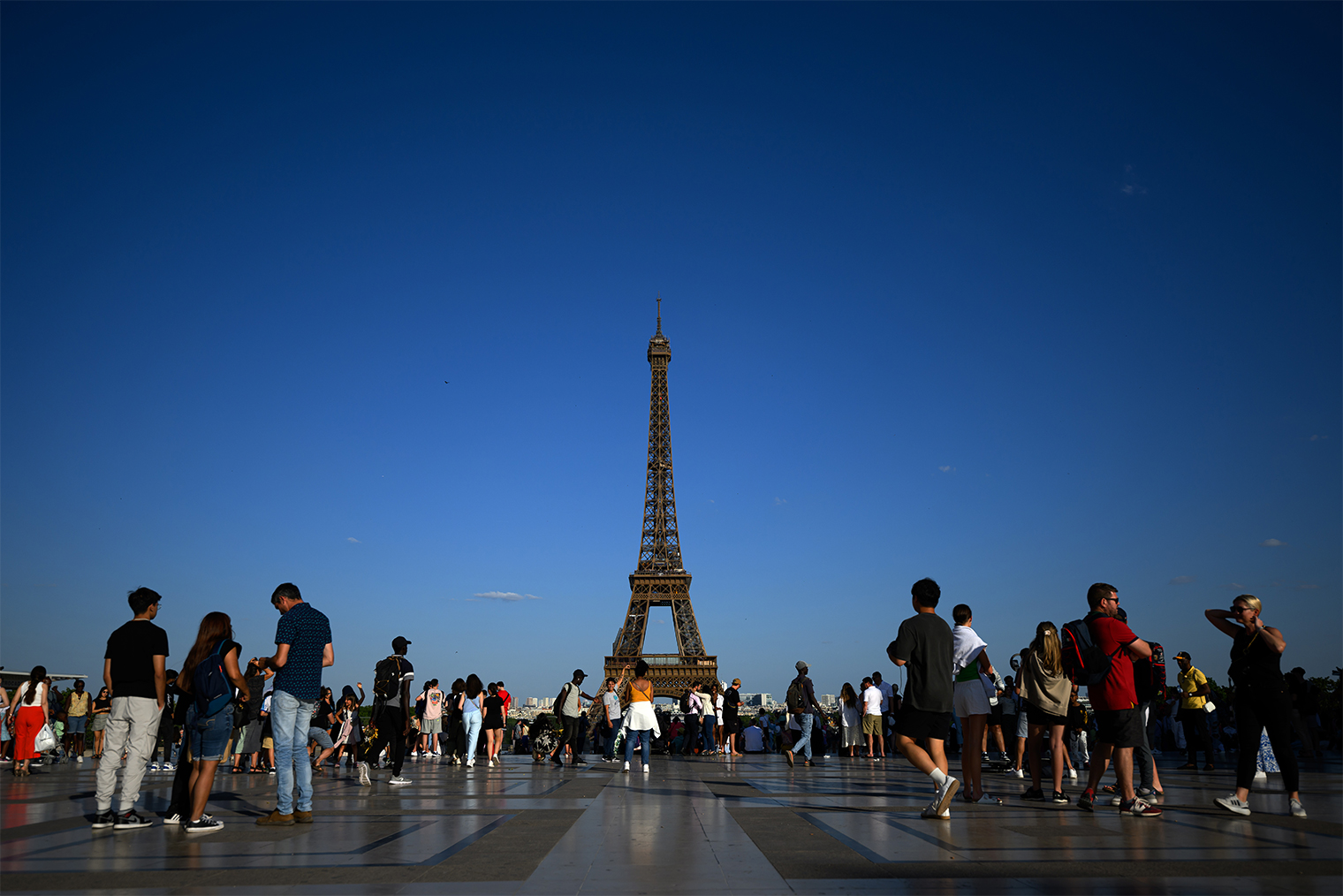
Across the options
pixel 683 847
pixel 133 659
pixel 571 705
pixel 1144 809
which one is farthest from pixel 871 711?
pixel 133 659

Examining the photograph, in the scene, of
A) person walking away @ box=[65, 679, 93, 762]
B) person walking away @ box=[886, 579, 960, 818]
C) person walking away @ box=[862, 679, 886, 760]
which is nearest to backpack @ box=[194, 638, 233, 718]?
person walking away @ box=[886, 579, 960, 818]

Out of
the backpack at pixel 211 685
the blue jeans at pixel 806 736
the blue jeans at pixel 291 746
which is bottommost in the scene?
the blue jeans at pixel 806 736

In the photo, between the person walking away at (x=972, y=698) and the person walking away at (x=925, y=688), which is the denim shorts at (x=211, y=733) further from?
the person walking away at (x=972, y=698)

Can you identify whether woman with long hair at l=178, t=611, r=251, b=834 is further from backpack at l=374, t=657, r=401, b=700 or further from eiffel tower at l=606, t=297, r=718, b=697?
eiffel tower at l=606, t=297, r=718, b=697

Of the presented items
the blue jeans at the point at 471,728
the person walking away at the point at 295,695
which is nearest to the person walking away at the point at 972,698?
the person walking away at the point at 295,695

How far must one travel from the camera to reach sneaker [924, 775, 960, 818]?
6.83 metres

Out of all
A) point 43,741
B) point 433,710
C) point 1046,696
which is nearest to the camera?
point 1046,696

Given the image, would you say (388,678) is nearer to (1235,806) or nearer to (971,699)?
(971,699)

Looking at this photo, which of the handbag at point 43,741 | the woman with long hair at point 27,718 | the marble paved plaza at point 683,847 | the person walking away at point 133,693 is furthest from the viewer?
the handbag at point 43,741

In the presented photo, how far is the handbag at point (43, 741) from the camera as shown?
13.9 meters

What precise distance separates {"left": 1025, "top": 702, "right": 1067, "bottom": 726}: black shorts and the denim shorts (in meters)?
6.67

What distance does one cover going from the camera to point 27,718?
1369 centimetres

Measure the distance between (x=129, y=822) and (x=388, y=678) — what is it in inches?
199

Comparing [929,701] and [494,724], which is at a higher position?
[929,701]
